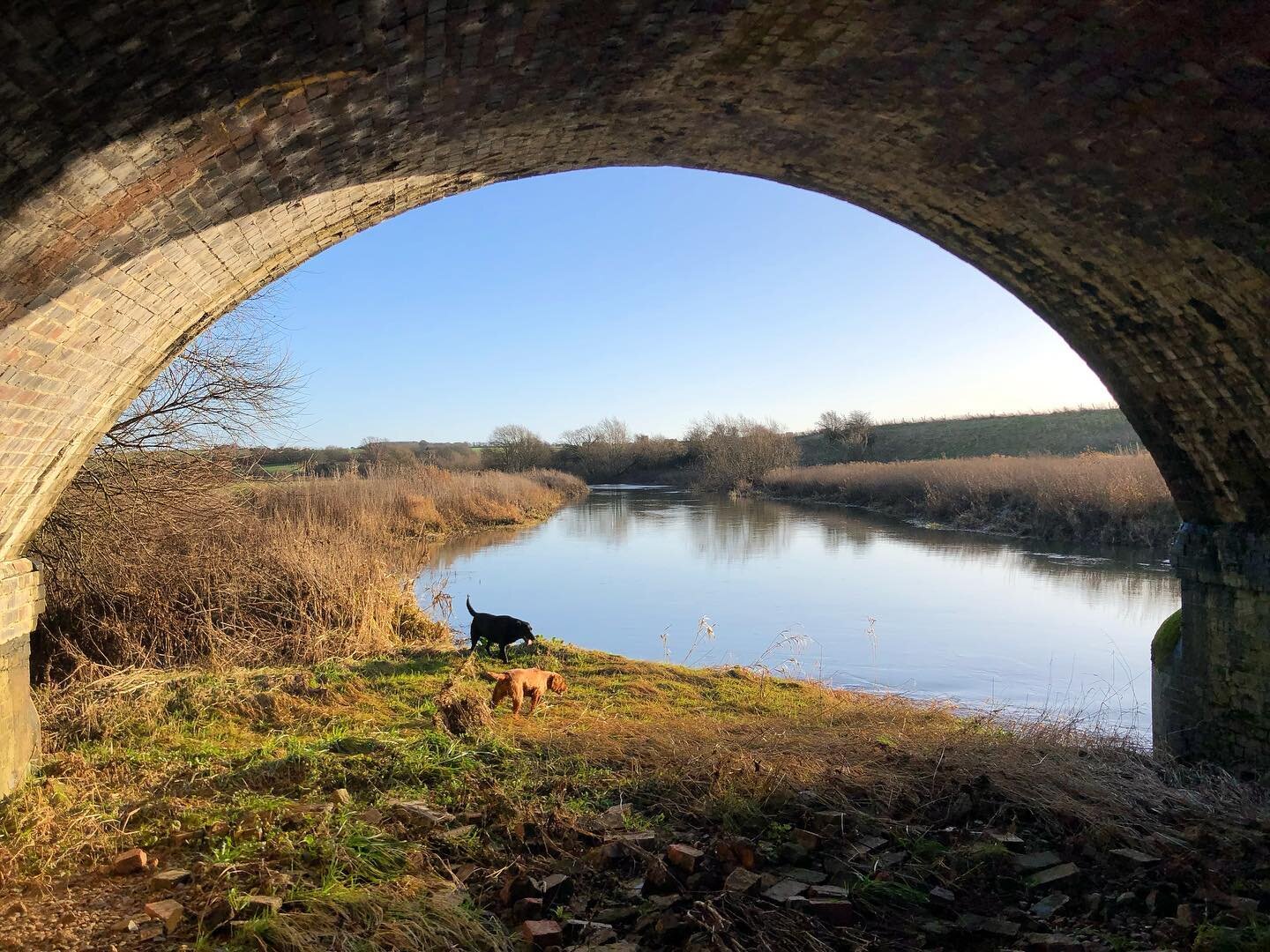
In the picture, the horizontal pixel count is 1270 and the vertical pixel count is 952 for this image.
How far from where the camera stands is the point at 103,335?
4.36m

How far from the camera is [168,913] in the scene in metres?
3.61

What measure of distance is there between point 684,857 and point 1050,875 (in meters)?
1.76

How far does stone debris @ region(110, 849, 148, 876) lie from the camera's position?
13.6ft

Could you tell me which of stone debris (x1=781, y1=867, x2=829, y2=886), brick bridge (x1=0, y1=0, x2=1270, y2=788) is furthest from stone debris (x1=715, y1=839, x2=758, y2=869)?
brick bridge (x1=0, y1=0, x2=1270, y2=788)

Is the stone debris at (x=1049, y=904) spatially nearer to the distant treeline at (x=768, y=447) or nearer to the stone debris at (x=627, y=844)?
the stone debris at (x=627, y=844)

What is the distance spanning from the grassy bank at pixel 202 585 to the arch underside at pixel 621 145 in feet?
11.6

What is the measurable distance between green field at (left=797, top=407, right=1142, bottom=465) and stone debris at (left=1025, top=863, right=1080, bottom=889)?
141ft

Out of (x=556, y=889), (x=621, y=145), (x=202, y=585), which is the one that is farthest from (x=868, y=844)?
(x=202, y=585)

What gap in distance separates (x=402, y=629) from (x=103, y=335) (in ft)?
23.9

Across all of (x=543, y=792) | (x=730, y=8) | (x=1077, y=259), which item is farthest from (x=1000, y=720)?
(x=730, y=8)

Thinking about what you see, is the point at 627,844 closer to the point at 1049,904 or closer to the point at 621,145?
the point at 1049,904

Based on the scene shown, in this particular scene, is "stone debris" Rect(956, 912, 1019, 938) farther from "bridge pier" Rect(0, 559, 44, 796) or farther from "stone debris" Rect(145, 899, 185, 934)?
"bridge pier" Rect(0, 559, 44, 796)

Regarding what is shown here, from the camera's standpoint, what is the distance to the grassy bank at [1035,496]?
71.6 feet

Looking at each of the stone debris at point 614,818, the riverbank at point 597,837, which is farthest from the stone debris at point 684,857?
the stone debris at point 614,818
